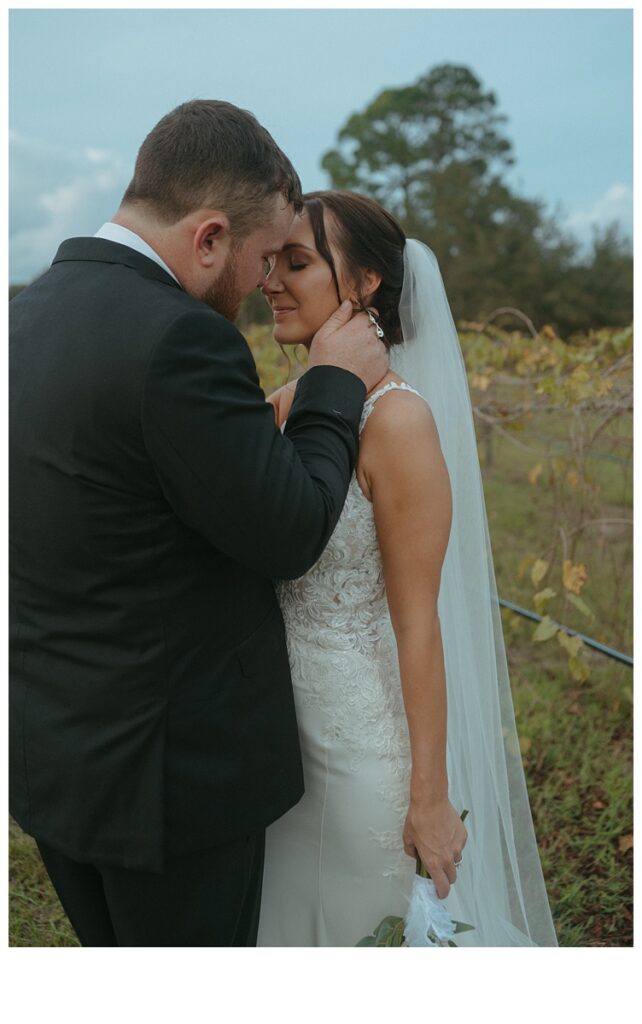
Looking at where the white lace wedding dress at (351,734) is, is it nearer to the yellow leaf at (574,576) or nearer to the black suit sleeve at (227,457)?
the black suit sleeve at (227,457)

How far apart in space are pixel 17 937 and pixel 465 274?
28696mm

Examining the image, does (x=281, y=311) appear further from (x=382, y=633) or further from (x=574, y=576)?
(x=574, y=576)

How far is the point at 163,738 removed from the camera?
1695 mm

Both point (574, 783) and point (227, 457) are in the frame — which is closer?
point (227, 457)

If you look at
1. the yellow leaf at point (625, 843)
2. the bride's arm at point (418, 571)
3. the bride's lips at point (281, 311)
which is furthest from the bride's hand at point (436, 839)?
the yellow leaf at point (625, 843)

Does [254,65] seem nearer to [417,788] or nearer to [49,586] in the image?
[49,586]

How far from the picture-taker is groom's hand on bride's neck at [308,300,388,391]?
1.97m

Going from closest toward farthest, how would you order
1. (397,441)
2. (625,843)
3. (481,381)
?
(397,441), (625,843), (481,381)

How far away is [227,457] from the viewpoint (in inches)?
59.2

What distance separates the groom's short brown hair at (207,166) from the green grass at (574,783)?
274cm

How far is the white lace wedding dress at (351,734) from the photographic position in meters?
2.15

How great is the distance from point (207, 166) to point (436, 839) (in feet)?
5.31

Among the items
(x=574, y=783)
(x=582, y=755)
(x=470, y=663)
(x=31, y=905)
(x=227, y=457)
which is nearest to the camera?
(x=227, y=457)

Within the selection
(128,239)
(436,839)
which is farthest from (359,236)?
(436,839)
